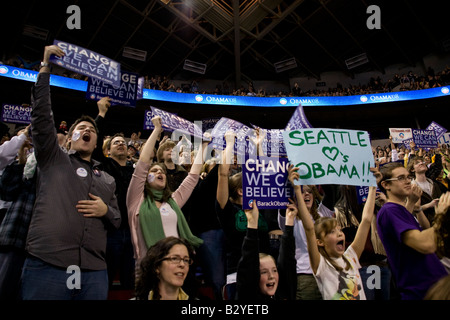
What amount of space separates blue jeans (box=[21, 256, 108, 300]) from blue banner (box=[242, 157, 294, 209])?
3.74 feet

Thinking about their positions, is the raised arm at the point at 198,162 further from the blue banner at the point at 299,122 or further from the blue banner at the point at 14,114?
the blue banner at the point at 14,114

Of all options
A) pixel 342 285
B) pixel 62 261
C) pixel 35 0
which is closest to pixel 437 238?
pixel 342 285

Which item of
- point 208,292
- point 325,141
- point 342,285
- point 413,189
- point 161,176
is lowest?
point 208,292

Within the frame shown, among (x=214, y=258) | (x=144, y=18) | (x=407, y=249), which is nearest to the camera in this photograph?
(x=407, y=249)

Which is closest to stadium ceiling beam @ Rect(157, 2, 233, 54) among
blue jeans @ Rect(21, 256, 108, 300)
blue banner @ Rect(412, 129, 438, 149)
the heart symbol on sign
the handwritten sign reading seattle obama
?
blue banner @ Rect(412, 129, 438, 149)

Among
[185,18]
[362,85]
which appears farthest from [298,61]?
[185,18]

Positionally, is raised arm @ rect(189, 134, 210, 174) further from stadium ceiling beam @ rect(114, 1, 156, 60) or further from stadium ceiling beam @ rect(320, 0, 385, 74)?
stadium ceiling beam @ rect(320, 0, 385, 74)

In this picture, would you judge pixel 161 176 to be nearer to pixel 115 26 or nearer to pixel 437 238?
pixel 437 238

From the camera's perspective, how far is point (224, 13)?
46.0 ft

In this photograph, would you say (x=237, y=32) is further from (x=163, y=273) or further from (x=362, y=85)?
(x=163, y=273)

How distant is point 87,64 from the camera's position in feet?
11.2

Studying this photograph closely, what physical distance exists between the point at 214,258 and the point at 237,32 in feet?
45.7

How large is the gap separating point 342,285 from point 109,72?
3.32 meters

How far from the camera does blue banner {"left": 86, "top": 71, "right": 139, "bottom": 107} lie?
3643mm
